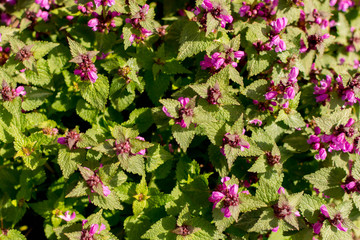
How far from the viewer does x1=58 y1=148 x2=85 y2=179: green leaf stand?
3.06 metres

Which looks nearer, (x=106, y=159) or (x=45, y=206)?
(x=106, y=159)

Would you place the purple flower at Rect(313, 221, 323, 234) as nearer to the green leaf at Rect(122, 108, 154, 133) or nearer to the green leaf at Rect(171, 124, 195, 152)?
the green leaf at Rect(171, 124, 195, 152)

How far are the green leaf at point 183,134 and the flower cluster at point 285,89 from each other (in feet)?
3.28

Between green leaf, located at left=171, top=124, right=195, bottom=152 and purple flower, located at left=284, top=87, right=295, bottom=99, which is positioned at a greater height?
purple flower, located at left=284, top=87, right=295, bottom=99

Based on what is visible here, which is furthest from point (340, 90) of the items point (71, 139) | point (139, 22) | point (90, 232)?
point (90, 232)

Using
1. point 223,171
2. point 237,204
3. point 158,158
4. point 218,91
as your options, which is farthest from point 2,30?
point 237,204

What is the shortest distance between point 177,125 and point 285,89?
4.27 feet

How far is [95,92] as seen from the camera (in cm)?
339

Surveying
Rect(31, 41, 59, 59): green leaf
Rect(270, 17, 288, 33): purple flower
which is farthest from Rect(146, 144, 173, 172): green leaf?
Rect(270, 17, 288, 33): purple flower

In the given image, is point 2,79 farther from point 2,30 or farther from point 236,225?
point 236,225

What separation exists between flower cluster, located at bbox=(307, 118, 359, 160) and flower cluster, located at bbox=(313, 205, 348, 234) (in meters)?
0.65

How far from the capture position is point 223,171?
3.48 meters

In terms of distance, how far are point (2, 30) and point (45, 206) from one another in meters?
2.35

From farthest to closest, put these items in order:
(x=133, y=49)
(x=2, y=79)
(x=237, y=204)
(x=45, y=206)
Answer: (x=133, y=49)
(x=45, y=206)
(x=2, y=79)
(x=237, y=204)
